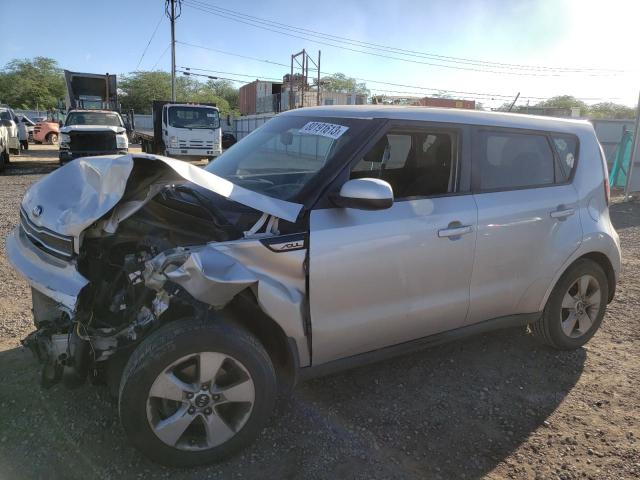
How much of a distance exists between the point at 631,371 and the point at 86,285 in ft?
12.7

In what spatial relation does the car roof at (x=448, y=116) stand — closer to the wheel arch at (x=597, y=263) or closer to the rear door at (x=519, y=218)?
the rear door at (x=519, y=218)

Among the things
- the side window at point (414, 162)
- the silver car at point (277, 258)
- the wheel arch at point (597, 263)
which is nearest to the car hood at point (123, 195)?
the silver car at point (277, 258)

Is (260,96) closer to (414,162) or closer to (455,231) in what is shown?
(414,162)

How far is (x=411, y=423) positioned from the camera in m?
3.01

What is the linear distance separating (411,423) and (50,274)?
2.23 meters

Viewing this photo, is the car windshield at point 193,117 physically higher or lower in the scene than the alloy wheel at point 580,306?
higher

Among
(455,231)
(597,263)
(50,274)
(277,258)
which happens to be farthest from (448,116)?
(50,274)

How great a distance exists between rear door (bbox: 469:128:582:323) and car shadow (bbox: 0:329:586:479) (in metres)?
0.52

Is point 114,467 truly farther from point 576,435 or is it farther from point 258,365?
point 576,435

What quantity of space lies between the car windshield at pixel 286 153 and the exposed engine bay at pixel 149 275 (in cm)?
44

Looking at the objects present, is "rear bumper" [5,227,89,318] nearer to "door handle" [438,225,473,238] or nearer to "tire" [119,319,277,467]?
"tire" [119,319,277,467]

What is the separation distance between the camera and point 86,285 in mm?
2520

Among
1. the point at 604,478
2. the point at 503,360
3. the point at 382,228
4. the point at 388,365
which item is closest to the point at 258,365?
the point at 382,228

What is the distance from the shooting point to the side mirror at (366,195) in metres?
2.62
